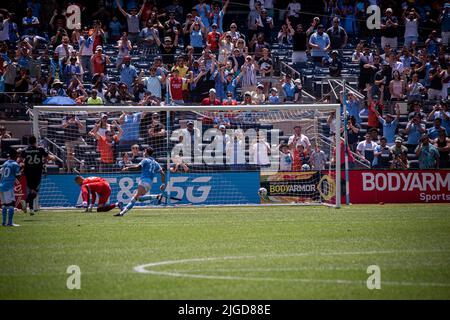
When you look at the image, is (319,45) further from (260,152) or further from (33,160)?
(33,160)

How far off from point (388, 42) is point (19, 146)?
1460 centimetres

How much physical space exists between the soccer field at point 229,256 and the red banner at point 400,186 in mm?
5092

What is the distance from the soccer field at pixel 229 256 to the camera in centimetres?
1088

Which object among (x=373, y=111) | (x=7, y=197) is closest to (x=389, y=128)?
(x=373, y=111)

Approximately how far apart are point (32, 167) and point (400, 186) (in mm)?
10976

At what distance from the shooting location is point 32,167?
23.1 metres

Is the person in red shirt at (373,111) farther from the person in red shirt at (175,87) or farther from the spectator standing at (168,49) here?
the spectator standing at (168,49)

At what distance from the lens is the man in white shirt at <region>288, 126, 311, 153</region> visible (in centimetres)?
2712

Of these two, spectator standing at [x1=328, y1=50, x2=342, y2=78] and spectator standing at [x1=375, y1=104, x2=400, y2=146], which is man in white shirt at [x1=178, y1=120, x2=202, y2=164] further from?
spectator standing at [x1=328, y1=50, x2=342, y2=78]

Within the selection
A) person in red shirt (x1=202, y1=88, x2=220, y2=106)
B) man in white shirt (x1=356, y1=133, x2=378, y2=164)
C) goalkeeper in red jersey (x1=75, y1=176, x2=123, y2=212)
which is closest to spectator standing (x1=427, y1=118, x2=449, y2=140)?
man in white shirt (x1=356, y1=133, x2=378, y2=164)

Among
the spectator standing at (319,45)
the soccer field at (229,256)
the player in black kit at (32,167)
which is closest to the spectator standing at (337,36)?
the spectator standing at (319,45)

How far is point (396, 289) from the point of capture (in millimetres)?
10836

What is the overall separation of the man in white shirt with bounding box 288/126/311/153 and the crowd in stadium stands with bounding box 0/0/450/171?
34 millimetres
